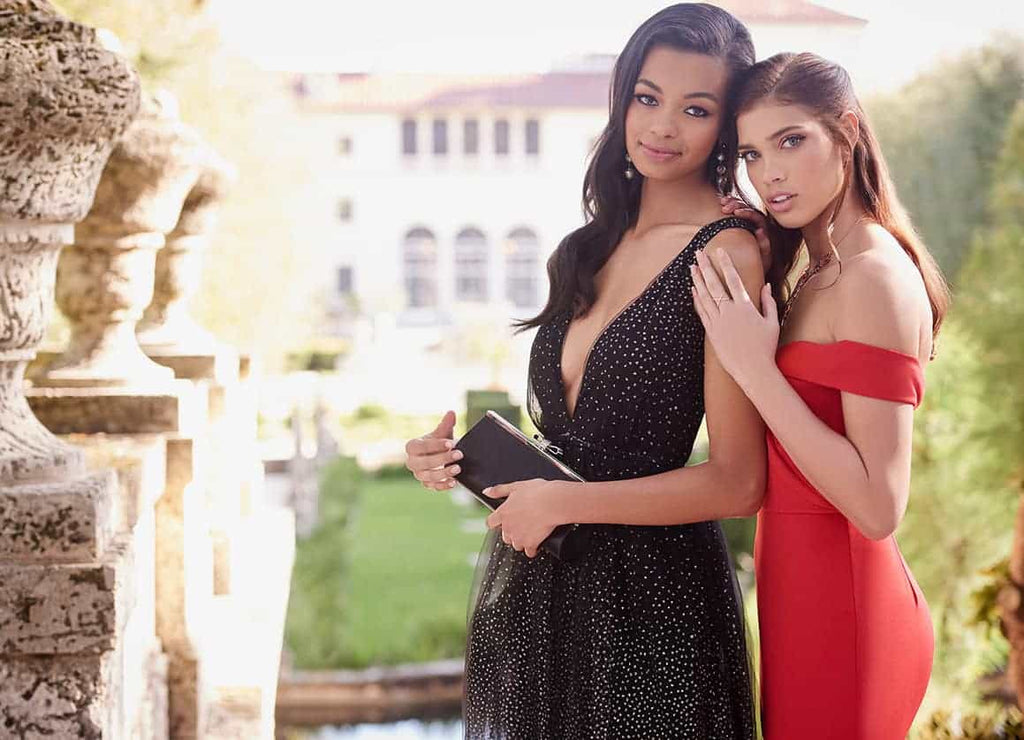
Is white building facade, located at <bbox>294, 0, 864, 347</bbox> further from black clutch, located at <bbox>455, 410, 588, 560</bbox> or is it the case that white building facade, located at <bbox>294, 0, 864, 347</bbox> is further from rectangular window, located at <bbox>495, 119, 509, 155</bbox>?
black clutch, located at <bbox>455, 410, 588, 560</bbox>

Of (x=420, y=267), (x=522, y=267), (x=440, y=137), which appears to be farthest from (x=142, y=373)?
(x=420, y=267)

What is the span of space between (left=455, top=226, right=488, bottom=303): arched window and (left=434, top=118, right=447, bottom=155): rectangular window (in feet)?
9.27

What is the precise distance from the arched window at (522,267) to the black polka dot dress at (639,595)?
35.8 meters

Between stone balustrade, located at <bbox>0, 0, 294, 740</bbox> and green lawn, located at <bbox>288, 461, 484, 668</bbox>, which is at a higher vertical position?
stone balustrade, located at <bbox>0, 0, 294, 740</bbox>

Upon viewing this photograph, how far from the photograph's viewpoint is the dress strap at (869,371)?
4.72ft

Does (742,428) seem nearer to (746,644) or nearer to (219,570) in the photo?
(746,644)

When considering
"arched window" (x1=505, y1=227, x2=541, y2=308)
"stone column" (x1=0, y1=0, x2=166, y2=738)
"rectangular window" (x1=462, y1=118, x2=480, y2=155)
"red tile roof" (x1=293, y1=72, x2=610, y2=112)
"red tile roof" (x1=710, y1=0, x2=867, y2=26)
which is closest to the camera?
"stone column" (x1=0, y1=0, x2=166, y2=738)

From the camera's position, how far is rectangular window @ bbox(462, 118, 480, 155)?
36.5 metres

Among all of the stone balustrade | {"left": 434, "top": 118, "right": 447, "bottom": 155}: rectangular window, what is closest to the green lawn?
the stone balustrade

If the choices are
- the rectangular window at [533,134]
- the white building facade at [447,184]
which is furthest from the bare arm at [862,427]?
the rectangular window at [533,134]

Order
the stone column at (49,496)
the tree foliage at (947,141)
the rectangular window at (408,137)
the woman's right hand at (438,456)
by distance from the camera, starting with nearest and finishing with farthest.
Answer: the stone column at (49,496), the woman's right hand at (438,456), the tree foliage at (947,141), the rectangular window at (408,137)

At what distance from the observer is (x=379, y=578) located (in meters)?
13.4

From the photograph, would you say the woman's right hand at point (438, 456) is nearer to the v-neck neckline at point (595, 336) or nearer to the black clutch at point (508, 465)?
the black clutch at point (508, 465)

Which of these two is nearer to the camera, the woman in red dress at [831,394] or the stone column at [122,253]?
the woman in red dress at [831,394]
